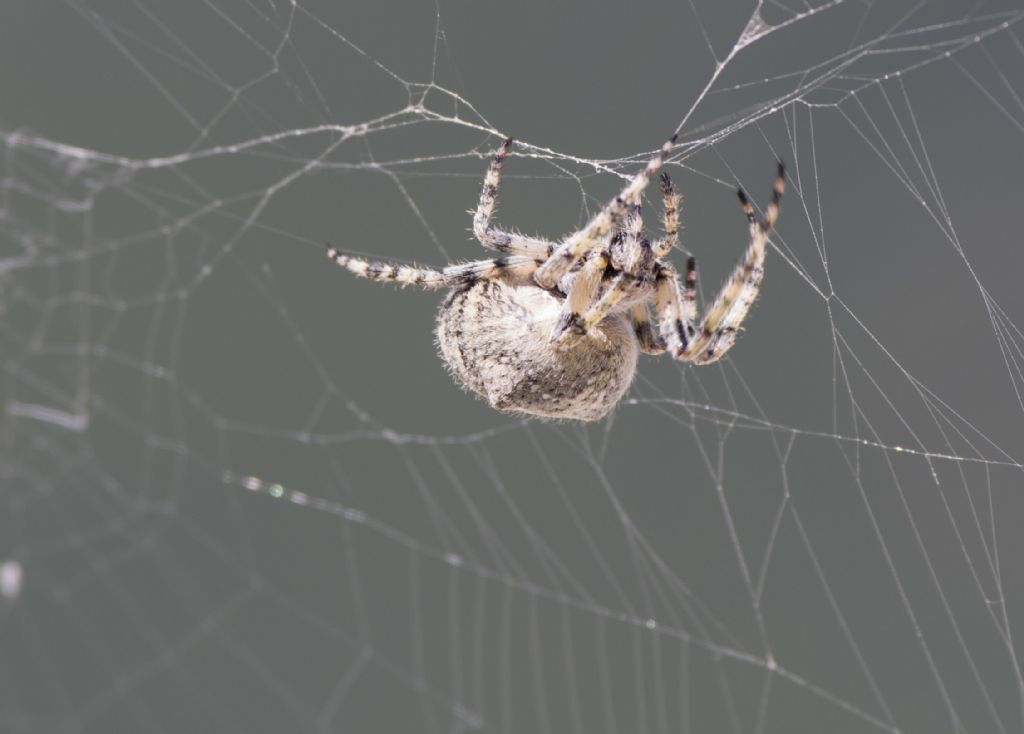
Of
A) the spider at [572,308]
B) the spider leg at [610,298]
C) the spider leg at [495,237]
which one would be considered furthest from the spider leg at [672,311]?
the spider leg at [495,237]

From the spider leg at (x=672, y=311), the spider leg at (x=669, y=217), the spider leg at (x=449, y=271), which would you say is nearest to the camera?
the spider leg at (x=669, y=217)

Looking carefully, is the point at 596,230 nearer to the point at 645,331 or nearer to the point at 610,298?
the point at 610,298

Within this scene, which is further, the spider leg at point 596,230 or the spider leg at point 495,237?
the spider leg at point 495,237

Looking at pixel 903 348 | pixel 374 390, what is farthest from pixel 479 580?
pixel 903 348

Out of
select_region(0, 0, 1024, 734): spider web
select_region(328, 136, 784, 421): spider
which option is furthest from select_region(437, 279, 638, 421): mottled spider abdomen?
select_region(0, 0, 1024, 734): spider web

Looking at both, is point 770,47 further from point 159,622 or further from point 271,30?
point 159,622

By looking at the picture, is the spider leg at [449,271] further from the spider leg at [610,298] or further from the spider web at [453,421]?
the spider web at [453,421]

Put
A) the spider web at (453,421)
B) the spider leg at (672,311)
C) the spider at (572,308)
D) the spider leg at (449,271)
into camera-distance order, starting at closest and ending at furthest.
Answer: the spider at (572,308)
the spider leg at (672,311)
the spider leg at (449,271)
the spider web at (453,421)
